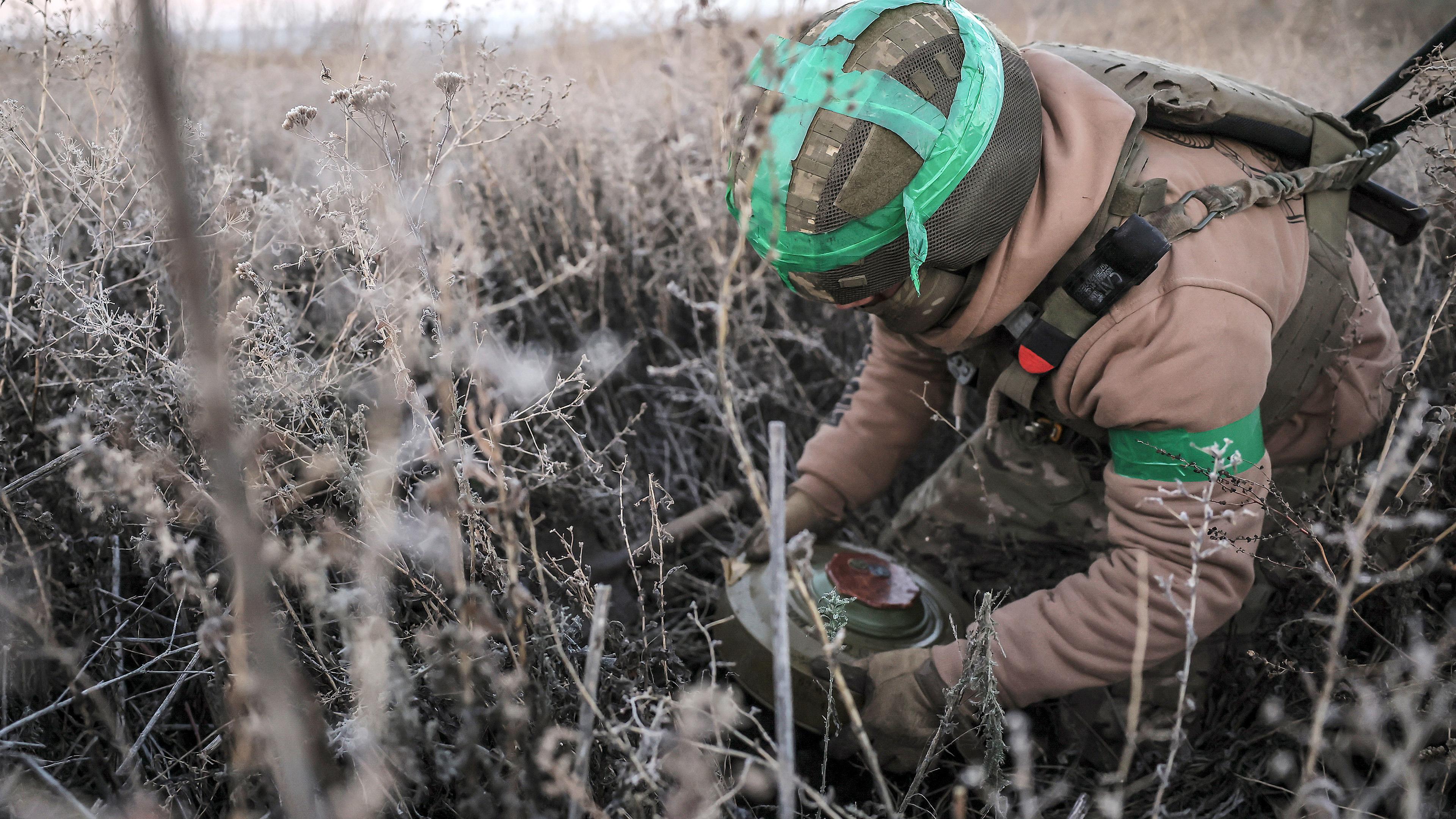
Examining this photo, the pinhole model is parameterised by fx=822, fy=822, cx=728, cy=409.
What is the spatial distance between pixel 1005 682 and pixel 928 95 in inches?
50.2

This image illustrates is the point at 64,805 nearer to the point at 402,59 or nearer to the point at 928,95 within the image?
the point at 928,95

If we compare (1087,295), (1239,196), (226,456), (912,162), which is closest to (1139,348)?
(1087,295)

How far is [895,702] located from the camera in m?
1.92

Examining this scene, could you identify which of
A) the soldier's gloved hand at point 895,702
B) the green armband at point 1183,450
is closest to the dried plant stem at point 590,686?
the soldier's gloved hand at point 895,702

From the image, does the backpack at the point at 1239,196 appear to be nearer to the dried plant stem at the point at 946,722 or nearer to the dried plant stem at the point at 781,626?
the dried plant stem at the point at 946,722

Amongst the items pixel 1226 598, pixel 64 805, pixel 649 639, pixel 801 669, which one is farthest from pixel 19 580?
pixel 1226 598

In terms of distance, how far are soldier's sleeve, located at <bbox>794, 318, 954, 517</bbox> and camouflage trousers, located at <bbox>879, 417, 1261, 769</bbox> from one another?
21 centimetres

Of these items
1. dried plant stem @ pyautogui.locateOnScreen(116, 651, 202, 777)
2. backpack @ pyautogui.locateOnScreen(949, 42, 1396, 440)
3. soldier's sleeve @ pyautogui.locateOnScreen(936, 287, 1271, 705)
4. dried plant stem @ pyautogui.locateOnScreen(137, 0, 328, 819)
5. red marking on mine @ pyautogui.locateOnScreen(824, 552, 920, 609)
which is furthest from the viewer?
red marking on mine @ pyautogui.locateOnScreen(824, 552, 920, 609)

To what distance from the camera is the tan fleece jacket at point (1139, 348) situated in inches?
64.2

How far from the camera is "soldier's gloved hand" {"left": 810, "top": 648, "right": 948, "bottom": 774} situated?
6.27 feet

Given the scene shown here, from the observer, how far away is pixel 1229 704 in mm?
2143

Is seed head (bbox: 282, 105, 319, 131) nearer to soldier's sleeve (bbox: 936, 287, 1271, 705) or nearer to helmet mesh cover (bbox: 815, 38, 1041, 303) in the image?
helmet mesh cover (bbox: 815, 38, 1041, 303)

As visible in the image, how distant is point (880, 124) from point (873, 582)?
1197 mm

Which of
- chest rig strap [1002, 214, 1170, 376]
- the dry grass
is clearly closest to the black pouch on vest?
chest rig strap [1002, 214, 1170, 376]
